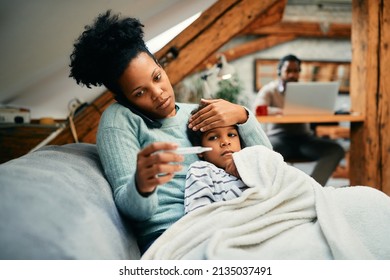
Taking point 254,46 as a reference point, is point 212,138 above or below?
above

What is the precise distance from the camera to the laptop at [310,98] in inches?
85.4

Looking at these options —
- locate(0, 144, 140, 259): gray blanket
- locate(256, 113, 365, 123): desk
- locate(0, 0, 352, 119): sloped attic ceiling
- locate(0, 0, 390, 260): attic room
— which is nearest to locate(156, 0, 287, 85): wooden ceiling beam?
locate(0, 0, 390, 260): attic room

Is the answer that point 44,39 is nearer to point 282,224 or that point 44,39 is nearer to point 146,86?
point 146,86

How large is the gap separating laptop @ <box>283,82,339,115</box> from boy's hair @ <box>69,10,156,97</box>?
4.70ft

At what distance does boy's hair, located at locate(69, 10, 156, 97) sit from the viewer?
895 mm

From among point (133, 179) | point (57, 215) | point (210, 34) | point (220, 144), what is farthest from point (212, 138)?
point (210, 34)

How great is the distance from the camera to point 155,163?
2.10ft

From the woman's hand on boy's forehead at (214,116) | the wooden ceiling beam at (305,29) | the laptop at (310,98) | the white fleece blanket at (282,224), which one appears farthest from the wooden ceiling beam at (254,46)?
the white fleece blanket at (282,224)

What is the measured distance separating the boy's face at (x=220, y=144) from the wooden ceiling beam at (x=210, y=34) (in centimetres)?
98

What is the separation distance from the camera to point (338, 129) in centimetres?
470

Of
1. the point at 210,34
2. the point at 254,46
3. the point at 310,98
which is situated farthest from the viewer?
the point at 254,46

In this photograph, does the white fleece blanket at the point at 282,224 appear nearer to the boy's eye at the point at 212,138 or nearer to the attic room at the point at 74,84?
the boy's eye at the point at 212,138

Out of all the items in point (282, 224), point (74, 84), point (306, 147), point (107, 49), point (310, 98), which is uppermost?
point (107, 49)

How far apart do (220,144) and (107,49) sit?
1.27 ft
